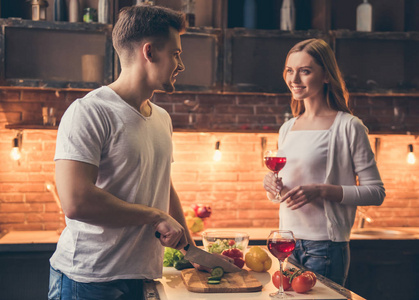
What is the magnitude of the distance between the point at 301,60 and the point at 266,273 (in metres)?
1.01

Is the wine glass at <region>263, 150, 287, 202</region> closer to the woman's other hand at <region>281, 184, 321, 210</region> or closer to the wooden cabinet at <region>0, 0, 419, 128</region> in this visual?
the woman's other hand at <region>281, 184, 321, 210</region>

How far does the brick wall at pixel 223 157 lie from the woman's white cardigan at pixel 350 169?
150 cm

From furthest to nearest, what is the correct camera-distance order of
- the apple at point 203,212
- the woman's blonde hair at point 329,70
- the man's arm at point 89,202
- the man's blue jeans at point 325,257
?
the apple at point 203,212
the woman's blonde hair at point 329,70
the man's blue jeans at point 325,257
the man's arm at point 89,202

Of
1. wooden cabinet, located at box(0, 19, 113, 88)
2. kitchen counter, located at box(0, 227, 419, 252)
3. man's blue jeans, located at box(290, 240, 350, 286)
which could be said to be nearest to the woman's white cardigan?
man's blue jeans, located at box(290, 240, 350, 286)

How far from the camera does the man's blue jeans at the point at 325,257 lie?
83.3 inches

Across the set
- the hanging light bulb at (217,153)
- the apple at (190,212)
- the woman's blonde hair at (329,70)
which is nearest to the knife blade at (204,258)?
the woman's blonde hair at (329,70)

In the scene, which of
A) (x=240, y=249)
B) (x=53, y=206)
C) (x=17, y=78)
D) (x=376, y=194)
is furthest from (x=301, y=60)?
(x=53, y=206)

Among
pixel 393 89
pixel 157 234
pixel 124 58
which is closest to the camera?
pixel 157 234

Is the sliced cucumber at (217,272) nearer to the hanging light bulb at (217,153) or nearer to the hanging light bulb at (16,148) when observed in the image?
the hanging light bulb at (217,153)

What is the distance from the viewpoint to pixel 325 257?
2137 millimetres

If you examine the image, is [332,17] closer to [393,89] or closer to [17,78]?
[393,89]

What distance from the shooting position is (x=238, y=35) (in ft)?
11.7

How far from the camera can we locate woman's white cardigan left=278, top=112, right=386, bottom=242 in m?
2.22

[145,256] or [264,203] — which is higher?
[145,256]
